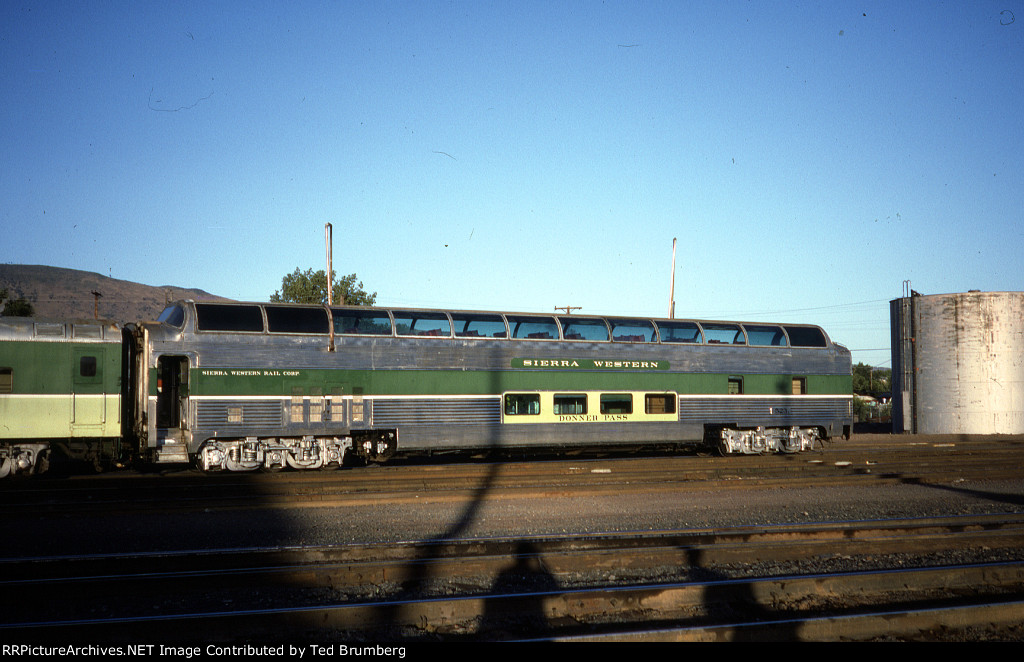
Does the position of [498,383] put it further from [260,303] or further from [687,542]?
[687,542]

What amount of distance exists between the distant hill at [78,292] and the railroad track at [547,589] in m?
150

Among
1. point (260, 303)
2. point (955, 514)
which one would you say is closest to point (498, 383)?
point (260, 303)

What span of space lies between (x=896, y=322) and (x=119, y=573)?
3822 cm

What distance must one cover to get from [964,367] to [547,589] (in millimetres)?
34025

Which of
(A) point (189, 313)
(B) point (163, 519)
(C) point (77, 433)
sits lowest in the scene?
(B) point (163, 519)

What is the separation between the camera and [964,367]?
112 feet

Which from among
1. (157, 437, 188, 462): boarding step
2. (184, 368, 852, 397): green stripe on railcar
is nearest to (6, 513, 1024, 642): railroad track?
(157, 437, 188, 462): boarding step

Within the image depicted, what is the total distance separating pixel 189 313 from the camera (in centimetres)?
1619

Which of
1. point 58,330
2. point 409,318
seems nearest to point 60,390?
point 58,330

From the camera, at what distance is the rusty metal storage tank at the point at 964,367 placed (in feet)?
110

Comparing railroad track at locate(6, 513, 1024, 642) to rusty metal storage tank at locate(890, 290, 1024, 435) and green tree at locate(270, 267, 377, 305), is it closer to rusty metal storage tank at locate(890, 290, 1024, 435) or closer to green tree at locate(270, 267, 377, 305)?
rusty metal storage tank at locate(890, 290, 1024, 435)

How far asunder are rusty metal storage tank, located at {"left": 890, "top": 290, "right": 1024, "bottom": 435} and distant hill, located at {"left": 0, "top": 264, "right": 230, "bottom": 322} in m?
142

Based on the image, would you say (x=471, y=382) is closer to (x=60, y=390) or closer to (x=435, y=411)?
(x=435, y=411)

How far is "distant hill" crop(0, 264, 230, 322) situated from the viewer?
150500 millimetres
